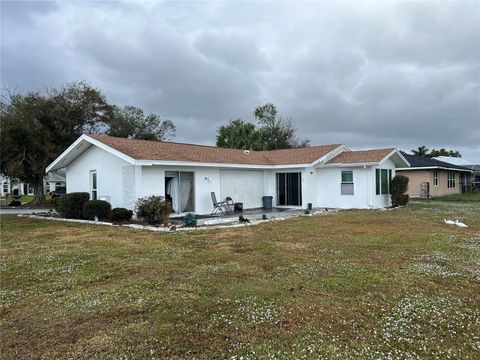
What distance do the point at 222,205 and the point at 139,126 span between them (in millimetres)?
27730

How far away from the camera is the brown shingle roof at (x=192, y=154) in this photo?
15.6m

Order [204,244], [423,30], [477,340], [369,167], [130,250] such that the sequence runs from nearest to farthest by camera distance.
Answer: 1. [477,340]
2. [130,250]
3. [204,244]
4. [423,30]
5. [369,167]

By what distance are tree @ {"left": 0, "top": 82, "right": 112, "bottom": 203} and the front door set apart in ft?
59.1

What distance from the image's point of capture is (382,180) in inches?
818

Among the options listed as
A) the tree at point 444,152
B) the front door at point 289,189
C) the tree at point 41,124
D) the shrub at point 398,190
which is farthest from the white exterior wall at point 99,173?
the tree at point 444,152

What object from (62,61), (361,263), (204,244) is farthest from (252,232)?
(62,61)

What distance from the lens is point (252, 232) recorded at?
11578 mm

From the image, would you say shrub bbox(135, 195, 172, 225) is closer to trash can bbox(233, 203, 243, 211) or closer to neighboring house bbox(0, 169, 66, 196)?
trash can bbox(233, 203, 243, 211)

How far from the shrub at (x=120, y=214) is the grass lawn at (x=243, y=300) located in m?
4.91

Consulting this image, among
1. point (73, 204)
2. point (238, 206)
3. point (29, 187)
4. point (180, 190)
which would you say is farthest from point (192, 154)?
point (29, 187)

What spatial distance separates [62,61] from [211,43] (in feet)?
25.2

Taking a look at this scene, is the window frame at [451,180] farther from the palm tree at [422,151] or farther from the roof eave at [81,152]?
the roof eave at [81,152]

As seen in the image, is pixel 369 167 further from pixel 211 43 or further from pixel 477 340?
pixel 477 340

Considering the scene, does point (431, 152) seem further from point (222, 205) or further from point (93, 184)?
point (93, 184)
